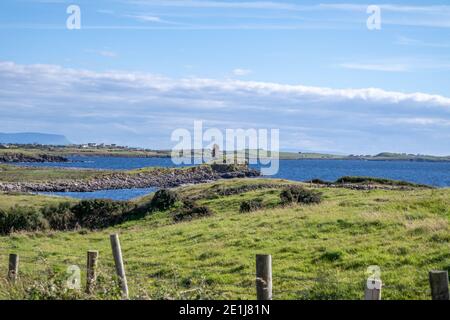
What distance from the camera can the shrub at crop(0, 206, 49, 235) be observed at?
42.4m

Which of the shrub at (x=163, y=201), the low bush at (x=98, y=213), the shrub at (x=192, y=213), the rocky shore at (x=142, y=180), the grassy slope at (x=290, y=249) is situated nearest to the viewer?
the grassy slope at (x=290, y=249)

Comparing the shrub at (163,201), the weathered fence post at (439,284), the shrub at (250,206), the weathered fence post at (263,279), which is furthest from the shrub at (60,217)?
the weathered fence post at (439,284)

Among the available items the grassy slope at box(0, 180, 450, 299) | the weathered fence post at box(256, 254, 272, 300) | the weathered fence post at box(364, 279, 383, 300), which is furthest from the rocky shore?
the weathered fence post at box(364, 279, 383, 300)

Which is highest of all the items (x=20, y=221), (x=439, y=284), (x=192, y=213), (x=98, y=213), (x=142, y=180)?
(x=439, y=284)

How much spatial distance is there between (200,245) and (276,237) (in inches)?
142

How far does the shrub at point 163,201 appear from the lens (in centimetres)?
4749

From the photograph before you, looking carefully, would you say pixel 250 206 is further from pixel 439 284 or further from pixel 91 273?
pixel 439 284

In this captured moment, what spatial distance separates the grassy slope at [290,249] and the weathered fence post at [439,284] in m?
4.52

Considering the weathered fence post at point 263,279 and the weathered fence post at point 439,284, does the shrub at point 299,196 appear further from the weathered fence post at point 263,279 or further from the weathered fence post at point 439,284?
the weathered fence post at point 439,284

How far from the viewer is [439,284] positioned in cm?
956

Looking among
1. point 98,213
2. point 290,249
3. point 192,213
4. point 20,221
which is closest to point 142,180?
point 98,213

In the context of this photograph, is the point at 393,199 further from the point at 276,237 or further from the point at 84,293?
the point at 84,293

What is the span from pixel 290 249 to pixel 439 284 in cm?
1458
